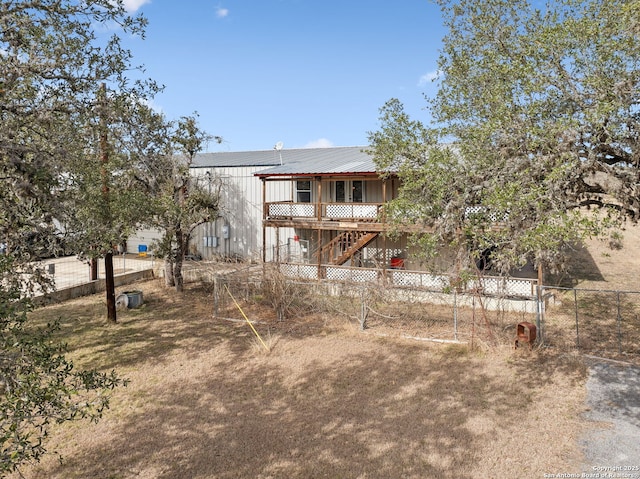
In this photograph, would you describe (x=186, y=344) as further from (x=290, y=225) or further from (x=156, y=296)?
(x=290, y=225)

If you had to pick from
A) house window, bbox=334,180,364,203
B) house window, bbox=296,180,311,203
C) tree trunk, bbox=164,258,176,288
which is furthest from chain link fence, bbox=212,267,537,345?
house window, bbox=296,180,311,203

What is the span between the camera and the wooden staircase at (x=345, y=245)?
20.7 meters

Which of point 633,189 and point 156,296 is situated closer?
point 633,189

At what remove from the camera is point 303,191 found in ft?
79.7

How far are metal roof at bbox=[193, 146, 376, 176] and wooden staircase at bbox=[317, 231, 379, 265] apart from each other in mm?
3169

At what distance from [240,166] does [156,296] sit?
10446mm

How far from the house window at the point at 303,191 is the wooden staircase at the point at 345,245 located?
3008mm

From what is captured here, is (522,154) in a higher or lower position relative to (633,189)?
higher

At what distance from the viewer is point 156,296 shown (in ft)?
62.6

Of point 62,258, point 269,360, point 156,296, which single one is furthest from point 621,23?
point 62,258

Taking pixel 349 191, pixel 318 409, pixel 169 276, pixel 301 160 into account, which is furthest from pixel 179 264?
pixel 318 409

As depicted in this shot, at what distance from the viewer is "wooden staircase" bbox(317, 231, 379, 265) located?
2065 centimetres

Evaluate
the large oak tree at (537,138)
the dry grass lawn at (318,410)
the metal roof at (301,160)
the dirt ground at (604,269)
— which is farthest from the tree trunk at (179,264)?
the dirt ground at (604,269)

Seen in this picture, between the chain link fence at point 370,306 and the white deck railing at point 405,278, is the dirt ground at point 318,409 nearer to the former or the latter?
the chain link fence at point 370,306
